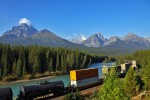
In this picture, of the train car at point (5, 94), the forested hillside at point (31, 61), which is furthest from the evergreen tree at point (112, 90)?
the forested hillside at point (31, 61)

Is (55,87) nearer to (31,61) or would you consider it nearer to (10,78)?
(10,78)

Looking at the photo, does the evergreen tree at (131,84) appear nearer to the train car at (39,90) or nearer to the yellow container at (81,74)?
the train car at (39,90)

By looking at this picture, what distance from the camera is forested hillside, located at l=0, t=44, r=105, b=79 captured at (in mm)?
115125

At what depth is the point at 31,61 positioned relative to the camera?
12575cm

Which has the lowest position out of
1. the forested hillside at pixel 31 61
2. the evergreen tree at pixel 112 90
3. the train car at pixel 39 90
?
the train car at pixel 39 90

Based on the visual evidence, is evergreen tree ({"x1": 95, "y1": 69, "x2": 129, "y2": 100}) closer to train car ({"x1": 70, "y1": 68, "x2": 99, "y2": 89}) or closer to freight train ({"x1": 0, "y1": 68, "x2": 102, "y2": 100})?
freight train ({"x1": 0, "y1": 68, "x2": 102, "y2": 100})

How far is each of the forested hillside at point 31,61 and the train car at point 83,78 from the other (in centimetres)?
5313

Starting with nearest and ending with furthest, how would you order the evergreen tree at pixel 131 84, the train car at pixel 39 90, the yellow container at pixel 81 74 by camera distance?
the evergreen tree at pixel 131 84
the train car at pixel 39 90
the yellow container at pixel 81 74

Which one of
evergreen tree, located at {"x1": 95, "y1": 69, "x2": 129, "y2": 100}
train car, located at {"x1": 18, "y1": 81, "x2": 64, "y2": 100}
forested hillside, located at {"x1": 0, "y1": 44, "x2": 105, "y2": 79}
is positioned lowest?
train car, located at {"x1": 18, "y1": 81, "x2": 64, "y2": 100}

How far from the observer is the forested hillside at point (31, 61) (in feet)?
378

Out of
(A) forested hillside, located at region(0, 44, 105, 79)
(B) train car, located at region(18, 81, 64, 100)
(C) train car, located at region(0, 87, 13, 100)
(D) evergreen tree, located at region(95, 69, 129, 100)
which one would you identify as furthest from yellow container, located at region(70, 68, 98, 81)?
(A) forested hillside, located at region(0, 44, 105, 79)

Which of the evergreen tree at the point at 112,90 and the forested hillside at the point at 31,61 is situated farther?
the forested hillside at the point at 31,61

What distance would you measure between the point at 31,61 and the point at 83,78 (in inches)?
2619

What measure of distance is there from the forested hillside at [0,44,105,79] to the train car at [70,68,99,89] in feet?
174
